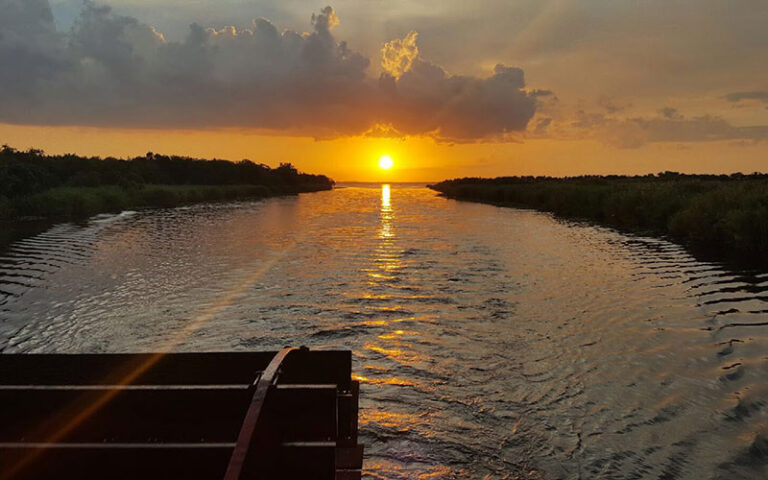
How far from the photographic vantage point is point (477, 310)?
47.7 feet

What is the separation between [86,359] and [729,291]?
1832 cm

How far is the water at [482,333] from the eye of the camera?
23.0 ft

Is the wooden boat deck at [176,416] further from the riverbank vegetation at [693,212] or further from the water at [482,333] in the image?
the riverbank vegetation at [693,212]

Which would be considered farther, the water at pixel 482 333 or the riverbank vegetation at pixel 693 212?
the riverbank vegetation at pixel 693 212

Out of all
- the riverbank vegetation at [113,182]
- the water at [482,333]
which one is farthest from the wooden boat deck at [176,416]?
the riverbank vegetation at [113,182]

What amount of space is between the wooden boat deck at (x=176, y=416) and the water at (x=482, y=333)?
7.24 ft

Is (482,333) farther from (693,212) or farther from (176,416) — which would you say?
(693,212)

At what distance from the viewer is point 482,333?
484 inches

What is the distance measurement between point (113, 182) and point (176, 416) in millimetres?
99022

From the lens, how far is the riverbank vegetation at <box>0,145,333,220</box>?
4559 cm

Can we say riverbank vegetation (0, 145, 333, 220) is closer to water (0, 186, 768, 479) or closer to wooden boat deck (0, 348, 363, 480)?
water (0, 186, 768, 479)

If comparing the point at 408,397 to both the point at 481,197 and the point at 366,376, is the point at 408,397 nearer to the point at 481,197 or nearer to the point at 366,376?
the point at 366,376

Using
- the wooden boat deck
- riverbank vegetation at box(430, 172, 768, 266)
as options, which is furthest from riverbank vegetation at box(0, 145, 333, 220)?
riverbank vegetation at box(430, 172, 768, 266)

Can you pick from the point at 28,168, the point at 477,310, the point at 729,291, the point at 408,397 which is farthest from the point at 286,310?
the point at 28,168
